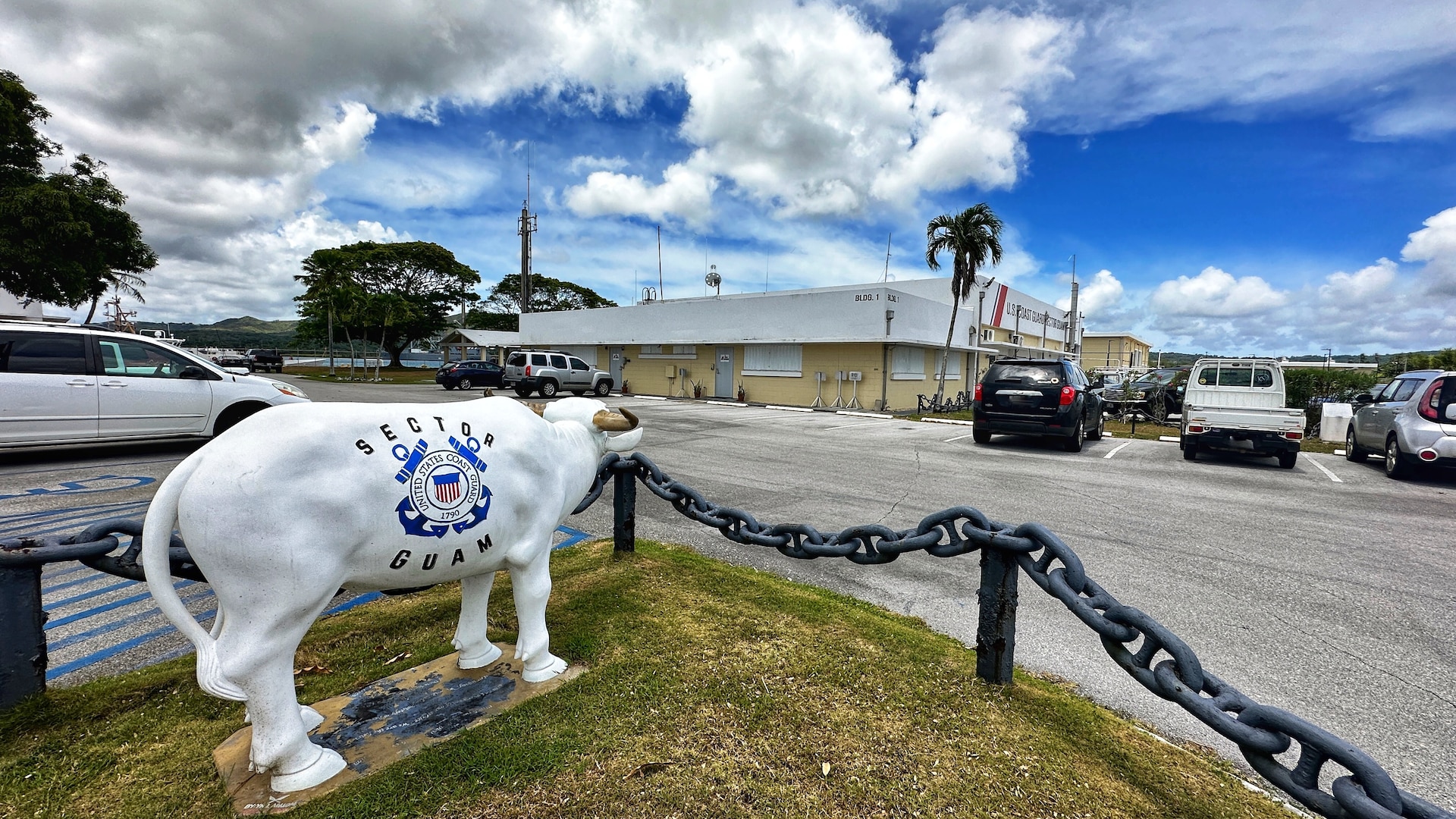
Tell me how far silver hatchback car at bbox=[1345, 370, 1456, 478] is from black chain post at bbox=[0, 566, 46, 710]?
545 inches

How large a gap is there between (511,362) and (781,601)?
72.3 feet

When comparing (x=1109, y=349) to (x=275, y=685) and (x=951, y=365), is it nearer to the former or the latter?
(x=951, y=365)

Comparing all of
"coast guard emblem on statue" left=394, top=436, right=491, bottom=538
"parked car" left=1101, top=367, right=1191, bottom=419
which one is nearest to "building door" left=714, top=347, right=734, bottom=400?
"parked car" left=1101, top=367, right=1191, bottom=419

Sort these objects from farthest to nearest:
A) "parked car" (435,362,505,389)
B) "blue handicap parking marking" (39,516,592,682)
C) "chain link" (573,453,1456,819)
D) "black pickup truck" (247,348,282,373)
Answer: "black pickup truck" (247,348,282,373) → "parked car" (435,362,505,389) → "blue handicap parking marking" (39,516,592,682) → "chain link" (573,453,1456,819)

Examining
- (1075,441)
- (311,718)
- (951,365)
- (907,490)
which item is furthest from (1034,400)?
(951,365)

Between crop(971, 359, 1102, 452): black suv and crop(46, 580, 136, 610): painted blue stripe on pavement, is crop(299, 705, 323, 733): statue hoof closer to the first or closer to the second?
crop(46, 580, 136, 610): painted blue stripe on pavement

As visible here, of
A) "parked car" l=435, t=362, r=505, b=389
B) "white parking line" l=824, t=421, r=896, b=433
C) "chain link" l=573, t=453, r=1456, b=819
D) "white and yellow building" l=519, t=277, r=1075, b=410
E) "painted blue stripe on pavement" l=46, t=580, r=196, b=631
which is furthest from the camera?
"parked car" l=435, t=362, r=505, b=389

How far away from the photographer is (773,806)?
1742mm

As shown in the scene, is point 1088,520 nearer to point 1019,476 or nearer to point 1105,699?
point 1019,476

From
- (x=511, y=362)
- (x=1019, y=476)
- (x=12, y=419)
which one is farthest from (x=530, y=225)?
(x=1019, y=476)

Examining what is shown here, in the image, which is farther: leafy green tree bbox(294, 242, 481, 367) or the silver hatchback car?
leafy green tree bbox(294, 242, 481, 367)

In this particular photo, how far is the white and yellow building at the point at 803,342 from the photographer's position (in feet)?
69.2

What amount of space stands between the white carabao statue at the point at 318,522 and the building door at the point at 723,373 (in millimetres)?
22952

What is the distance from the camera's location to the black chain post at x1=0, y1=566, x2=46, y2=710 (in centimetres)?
201
